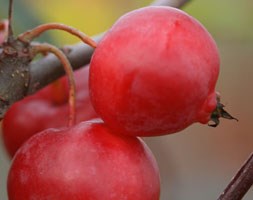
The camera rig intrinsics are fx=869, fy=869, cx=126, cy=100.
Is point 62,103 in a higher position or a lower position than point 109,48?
lower

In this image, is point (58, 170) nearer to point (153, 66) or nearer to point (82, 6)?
point (153, 66)

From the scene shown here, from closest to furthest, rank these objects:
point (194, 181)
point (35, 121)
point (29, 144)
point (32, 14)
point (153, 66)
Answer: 1. point (153, 66)
2. point (29, 144)
3. point (35, 121)
4. point (32, 14)
5. point (194, 181)

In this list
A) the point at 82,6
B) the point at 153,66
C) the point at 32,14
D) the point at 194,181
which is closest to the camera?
the point at 153,66

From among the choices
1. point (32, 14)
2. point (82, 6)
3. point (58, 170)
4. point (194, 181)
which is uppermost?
point (58, 170)

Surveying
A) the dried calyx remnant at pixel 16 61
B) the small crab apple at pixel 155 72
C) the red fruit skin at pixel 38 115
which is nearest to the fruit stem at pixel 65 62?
the dried calyx remnant at pixel 16 61

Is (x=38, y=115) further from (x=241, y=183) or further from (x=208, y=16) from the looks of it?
(x=208, y=16)

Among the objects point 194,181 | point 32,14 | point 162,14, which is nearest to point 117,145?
point 162,14

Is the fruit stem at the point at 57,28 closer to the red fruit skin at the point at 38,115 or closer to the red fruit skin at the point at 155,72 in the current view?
the red fruit skin at the point at 155,72
